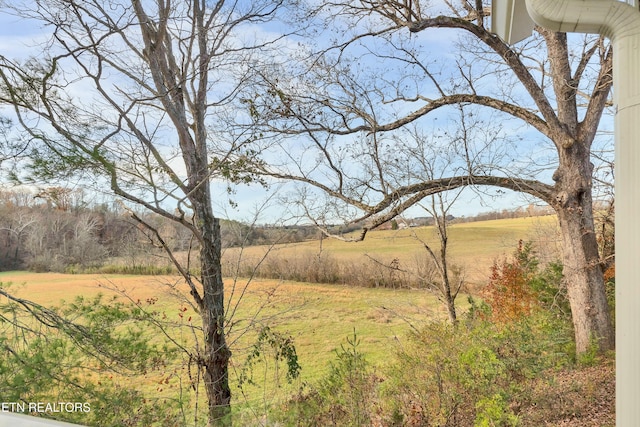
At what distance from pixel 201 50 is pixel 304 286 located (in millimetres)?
1739

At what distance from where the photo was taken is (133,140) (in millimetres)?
2699

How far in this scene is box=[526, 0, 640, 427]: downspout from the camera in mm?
770

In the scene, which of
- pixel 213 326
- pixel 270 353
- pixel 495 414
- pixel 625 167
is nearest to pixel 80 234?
pixel 213 326

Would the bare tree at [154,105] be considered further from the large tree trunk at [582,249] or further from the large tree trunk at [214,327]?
the large tree trunk at [582,249]

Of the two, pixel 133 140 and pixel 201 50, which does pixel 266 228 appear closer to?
pixel 133 140

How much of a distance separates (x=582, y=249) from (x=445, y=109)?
4.10 feet

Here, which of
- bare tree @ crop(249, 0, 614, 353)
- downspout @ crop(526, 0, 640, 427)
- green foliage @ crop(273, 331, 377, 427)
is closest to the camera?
downspout @ crop(526, 0, 640, 427)

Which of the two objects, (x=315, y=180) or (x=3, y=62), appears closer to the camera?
(x=3, y=62)

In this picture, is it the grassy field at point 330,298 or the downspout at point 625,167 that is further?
the grassy field at point 330,298

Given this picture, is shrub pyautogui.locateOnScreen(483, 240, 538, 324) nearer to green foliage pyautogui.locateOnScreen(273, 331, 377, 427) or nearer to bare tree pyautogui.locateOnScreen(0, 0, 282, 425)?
green foliage pyautogui.locateOnScreen(273, 331, 377, 427)

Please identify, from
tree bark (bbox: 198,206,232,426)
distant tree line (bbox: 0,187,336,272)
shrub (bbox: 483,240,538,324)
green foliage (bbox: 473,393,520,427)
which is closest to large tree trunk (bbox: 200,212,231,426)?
tree bark (bbox: 198,206,232,426)

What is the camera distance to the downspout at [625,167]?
770 mm

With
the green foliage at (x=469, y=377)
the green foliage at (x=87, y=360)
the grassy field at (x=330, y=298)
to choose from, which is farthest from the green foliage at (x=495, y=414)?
the green foliage at (x=87, y=360)

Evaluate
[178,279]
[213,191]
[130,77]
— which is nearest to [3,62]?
[130,77]
